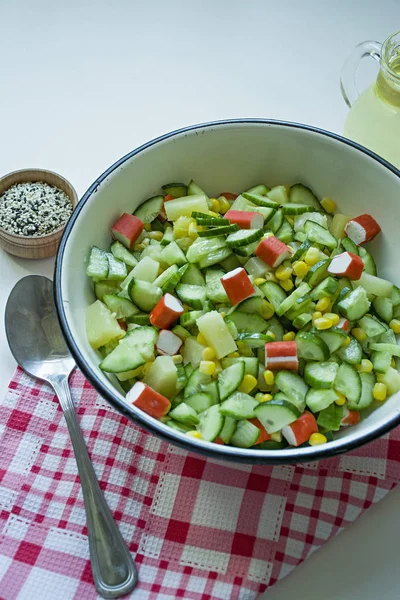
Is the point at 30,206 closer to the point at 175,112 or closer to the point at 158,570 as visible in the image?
the point at 175,112

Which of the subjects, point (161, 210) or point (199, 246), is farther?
point (161, 210)

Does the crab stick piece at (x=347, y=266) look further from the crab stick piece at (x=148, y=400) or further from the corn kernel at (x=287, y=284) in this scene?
the crab stick piece at (x=148, y=400)

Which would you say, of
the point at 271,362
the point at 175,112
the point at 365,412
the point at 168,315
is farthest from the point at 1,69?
the point at 365,412

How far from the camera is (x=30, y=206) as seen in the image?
273 centimetres

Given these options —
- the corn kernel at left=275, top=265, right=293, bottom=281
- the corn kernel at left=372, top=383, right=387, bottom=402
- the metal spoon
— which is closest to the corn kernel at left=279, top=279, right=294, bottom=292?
the corn kernel at left=275, top=265, right=293, bottom=281

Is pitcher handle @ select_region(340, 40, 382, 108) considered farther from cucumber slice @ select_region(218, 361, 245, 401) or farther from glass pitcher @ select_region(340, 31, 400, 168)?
cucumber slice @ select_region(218, 361, 245, 401)

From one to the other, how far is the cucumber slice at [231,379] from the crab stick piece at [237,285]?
0.77 ft

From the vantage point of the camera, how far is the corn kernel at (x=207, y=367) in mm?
2033

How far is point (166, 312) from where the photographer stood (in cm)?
214

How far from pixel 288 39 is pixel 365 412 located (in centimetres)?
223

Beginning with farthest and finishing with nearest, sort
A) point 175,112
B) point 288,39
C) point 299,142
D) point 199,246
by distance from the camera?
1. point 288,39
2. point 175,112
3. point 299,142
4. point 199,246

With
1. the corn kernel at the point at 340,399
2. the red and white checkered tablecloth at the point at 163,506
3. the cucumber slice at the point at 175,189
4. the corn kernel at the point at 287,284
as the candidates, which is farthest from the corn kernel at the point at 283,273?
the red and white checkered tablecloth at the point at 163,506

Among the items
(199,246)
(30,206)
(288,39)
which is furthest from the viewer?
(288,39)

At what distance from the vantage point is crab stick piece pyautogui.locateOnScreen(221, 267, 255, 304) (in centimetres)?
213
